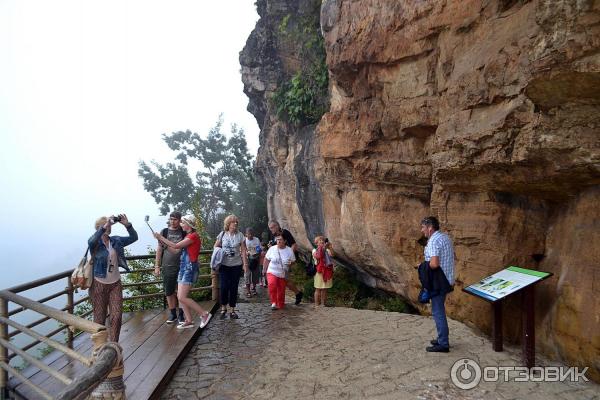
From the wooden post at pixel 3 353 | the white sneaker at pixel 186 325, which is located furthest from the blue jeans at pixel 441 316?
the wooden post at pixel 3 353

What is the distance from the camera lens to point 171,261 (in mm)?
6496

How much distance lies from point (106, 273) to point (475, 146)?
4904mm

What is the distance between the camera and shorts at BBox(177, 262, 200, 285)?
19.9ft

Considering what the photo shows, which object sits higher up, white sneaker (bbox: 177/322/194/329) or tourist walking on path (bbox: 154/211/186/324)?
tourist walking on path (bbox: 154/211/186/324)

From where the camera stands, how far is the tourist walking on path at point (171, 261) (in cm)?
636

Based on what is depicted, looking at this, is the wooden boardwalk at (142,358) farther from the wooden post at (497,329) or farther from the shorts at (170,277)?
the wooden post at (497,329)

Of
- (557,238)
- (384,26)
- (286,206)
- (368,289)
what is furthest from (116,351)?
(286,206)

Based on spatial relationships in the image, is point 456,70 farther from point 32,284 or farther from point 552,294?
point 32,284

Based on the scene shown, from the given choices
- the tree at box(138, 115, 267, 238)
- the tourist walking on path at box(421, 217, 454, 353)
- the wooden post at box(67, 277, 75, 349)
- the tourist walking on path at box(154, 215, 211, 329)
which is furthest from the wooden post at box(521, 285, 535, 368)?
the tree at box(138, 115, 267, 238)

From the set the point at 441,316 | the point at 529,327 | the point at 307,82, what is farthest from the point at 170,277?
the point at 307,82

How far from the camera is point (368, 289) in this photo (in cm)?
1148

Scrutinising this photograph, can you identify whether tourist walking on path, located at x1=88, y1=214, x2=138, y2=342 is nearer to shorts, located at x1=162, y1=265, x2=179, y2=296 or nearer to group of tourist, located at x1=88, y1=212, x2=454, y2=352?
group of tourist, located at x1=88, y1=212, x2=454, y2=352

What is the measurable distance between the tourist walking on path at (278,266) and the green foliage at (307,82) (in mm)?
5047

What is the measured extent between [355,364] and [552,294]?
2.59m
